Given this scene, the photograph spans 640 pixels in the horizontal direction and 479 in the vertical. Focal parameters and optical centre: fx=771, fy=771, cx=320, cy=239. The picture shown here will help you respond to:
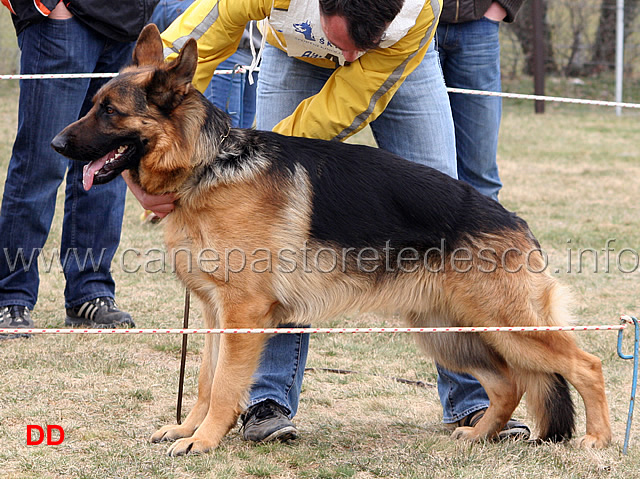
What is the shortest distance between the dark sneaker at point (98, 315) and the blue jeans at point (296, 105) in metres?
1.61

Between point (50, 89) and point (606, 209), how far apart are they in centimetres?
617

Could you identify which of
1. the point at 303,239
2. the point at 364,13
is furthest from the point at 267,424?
the point at 364,13

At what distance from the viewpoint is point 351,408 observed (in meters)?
3.87

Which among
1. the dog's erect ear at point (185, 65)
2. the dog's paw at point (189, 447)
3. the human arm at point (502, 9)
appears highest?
the human arm at point (502, 9)

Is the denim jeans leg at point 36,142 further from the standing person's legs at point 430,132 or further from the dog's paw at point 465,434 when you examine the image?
the dog's paw at point 465,434

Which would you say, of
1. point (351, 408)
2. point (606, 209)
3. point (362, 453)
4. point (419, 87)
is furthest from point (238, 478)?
point (606, 209)

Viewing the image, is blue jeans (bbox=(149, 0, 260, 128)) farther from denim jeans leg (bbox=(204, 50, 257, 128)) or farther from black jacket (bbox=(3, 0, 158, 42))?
black jacket (bbox=(3, 0, 158, 42))

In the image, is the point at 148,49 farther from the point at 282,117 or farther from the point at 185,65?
the point at 282,117

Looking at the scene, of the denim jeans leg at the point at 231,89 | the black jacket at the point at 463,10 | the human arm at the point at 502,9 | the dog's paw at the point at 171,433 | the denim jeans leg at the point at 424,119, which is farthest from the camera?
the denim jeans leg at the point at 231,89

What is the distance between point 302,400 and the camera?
3.96m

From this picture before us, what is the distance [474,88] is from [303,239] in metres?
1.82

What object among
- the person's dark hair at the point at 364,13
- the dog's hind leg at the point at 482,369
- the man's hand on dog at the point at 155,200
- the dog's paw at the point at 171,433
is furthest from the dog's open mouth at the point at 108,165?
the dog's hind leg at the point at 482,369

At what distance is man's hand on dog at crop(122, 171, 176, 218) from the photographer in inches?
125

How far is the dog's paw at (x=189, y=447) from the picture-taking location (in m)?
3.08
